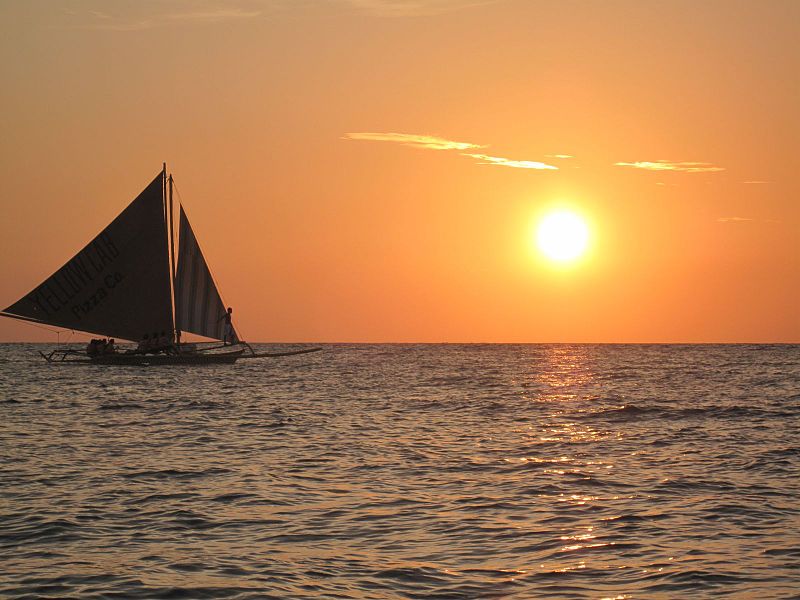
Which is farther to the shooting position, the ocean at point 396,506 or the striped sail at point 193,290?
the striped sail at point 193,290

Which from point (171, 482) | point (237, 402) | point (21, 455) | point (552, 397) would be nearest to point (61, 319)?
point (237, 402)

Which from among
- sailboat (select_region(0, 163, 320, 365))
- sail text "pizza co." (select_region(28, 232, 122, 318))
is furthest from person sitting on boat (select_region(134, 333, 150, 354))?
sail text "pizza co." (select_region(28, 232, 122, 318))

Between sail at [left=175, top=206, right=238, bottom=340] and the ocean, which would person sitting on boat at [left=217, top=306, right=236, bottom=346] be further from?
the ocean

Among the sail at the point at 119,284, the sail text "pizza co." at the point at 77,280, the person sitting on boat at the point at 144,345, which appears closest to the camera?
the sail text "pizza co." at the point at 77,280

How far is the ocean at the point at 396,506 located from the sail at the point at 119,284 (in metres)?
27.7

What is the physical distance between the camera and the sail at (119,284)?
62594mm

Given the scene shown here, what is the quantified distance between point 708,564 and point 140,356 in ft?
197

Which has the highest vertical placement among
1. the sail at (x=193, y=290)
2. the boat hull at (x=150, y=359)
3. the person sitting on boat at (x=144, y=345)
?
the sail at (x=193, y=290)

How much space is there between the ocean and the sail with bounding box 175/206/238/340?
31.8 metres

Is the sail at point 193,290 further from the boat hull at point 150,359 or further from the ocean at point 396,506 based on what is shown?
the ocean at point 396,506

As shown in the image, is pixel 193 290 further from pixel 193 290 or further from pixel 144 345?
pixel 144 345

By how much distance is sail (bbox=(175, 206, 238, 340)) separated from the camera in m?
67.9

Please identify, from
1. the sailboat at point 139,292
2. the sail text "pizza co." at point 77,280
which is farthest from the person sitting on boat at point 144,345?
the sail text "pizza co." at point 77,280

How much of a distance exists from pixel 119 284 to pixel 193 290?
17.9ft
